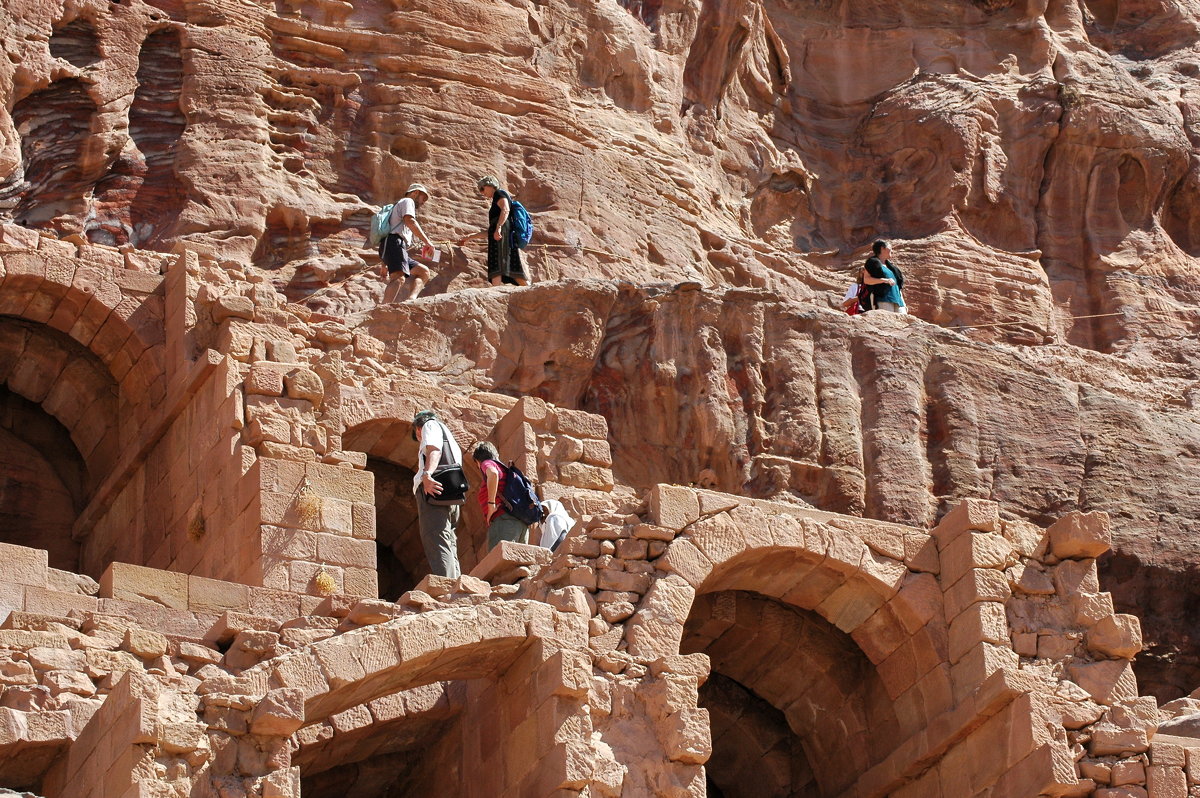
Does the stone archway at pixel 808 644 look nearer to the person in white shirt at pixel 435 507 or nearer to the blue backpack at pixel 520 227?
the person in white shirt at pixel 435 507

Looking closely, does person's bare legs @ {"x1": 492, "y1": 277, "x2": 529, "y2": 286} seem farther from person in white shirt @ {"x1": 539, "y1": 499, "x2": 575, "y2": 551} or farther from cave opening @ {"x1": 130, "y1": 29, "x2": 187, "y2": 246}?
person in white shirt @ {"x1": 539, "y1": 499, "x2": 575, "y2": 551}

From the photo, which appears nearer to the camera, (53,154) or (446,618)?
(446,618)

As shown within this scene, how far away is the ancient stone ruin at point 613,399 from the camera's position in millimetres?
16078

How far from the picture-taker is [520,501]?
18.1 m

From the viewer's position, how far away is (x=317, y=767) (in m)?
16.6

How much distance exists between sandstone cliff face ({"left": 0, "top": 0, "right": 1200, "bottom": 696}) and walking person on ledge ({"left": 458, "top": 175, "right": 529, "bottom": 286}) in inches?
42.8

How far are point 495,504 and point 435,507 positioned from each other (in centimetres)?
48

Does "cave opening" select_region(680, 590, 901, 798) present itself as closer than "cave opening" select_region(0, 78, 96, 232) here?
Yes

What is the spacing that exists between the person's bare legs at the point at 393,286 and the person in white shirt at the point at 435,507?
6.29 meters

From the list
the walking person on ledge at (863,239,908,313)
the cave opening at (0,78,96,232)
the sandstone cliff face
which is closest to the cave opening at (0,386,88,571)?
the sandstone cliff face

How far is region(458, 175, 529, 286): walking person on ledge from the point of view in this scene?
24828 millimetres

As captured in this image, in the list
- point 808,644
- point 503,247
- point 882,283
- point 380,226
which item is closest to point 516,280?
point 503,247

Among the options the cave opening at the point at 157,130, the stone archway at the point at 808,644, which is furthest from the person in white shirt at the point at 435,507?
the cave opening at the point at 157,130

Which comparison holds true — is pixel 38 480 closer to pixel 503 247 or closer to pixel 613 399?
pixel 503 247
